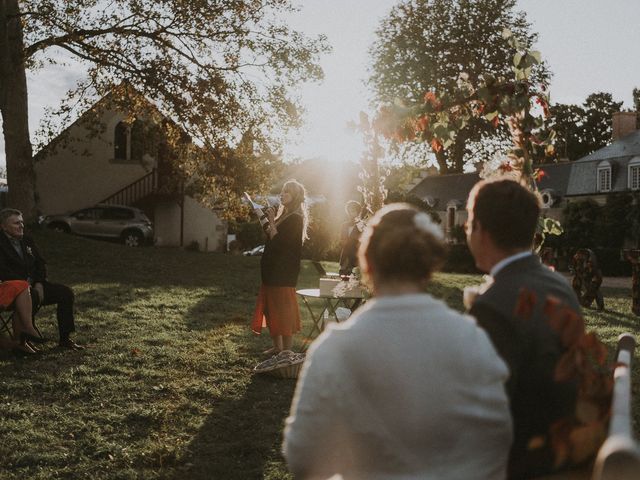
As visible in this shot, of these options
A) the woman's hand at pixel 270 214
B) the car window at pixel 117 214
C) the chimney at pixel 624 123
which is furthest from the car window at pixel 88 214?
the chimney at pixel 624 123

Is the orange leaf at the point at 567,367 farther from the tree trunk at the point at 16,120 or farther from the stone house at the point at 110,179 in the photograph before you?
the stone house at the point at 110,179

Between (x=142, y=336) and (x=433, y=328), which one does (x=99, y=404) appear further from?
(x=433, y=328)

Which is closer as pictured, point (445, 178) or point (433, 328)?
point (433, 328)

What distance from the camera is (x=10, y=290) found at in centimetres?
846

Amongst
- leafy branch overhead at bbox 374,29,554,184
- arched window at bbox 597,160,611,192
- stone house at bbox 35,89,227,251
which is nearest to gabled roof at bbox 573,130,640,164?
arched window at bbox 597,160,611,192

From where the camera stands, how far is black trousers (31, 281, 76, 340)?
892cm

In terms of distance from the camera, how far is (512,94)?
185 inches

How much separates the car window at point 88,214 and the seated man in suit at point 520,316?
29.1 metres

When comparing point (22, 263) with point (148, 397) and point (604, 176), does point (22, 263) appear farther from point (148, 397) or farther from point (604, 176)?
point (604, 176)

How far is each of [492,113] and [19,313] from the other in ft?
19.8

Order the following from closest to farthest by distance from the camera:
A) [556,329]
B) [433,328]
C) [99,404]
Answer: [433,328] < [556,329] < [99,404]

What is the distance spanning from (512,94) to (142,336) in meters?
6.93

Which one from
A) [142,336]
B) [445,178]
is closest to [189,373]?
[142,336]

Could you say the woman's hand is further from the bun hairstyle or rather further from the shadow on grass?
the bun hairstyle
